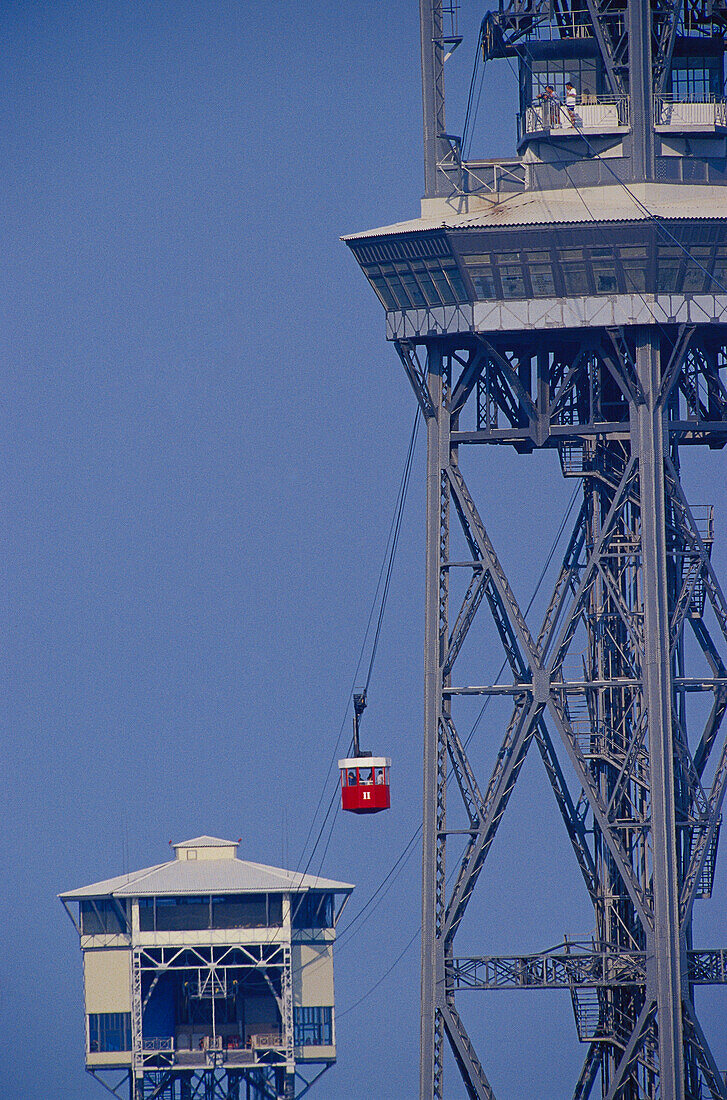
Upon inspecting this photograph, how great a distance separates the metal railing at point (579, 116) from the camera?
9125 cm

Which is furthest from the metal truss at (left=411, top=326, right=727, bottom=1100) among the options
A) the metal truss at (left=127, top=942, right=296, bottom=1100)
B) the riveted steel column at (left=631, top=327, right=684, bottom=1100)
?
the metal truss at (left=127, top=942, right=296, bottom=1100)

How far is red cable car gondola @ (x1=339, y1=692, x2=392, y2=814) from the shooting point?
298ft

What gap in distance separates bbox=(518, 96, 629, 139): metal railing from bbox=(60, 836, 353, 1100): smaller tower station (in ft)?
203

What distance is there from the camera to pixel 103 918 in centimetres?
14475

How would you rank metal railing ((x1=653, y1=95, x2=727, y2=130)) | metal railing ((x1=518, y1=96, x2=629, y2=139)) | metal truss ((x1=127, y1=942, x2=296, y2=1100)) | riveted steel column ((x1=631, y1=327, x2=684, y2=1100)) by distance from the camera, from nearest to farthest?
riveted steel column ((x1=631, y1=327, x2=684, y2=1100)) → metal railing ((x1=653, y1=95, x2=727, y2=130)) → metal railing ((x1=518, y1=96, x2=629, y2=139)) → metal truss ((x1=127, y1=942, x2=296, y2=1100))

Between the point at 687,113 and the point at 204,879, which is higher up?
the point at 687,113

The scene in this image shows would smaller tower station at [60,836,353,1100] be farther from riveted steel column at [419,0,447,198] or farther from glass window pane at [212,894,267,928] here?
riveted steel column at [419,0,447,198]

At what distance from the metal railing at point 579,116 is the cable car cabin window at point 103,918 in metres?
64.7

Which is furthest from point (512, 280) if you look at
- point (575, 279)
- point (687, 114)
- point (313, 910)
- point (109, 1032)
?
point (109, 1032)

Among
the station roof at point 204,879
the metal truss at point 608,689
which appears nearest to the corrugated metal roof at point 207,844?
the station roof at point 204,879

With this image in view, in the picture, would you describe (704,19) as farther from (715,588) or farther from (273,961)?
(273,961)

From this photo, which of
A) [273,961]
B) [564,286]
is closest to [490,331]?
[564,286]

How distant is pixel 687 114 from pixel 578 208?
17.6ft

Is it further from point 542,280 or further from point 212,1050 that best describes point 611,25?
point 212,1050
